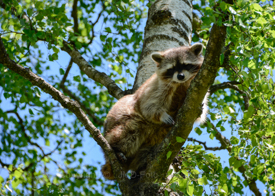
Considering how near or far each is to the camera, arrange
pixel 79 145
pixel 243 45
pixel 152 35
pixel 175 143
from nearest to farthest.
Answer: pixel 243 45 → pixel 175 143 → pixel 152 35 → pixel 79 145

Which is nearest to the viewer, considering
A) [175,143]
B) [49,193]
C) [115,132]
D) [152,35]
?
[175,143]

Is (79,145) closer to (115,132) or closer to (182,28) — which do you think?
(115,132)

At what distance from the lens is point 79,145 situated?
9.68m

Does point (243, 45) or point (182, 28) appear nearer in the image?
point (243, 45)

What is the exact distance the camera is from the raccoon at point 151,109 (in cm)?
480

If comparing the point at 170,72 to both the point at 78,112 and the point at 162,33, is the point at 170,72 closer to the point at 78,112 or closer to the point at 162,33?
the point at 162,33

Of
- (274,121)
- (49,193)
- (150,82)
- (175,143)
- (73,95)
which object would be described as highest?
(73,95)

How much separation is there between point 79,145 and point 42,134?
4.76 ft

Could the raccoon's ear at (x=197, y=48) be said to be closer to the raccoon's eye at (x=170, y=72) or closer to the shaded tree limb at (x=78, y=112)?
the raccoon's eye at (x=170, y=72)

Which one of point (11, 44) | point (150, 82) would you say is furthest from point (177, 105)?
point (11, 44)

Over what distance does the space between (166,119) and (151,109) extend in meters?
0.33

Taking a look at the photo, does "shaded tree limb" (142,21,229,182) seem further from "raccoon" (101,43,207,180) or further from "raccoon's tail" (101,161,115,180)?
"raccoon's tail" (101,161,115,180)

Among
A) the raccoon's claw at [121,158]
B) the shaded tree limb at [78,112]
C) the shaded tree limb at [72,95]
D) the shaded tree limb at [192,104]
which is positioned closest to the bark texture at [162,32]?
the raccoon's claw at [121,158]

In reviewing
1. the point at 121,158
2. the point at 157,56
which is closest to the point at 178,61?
the point at 157,56
